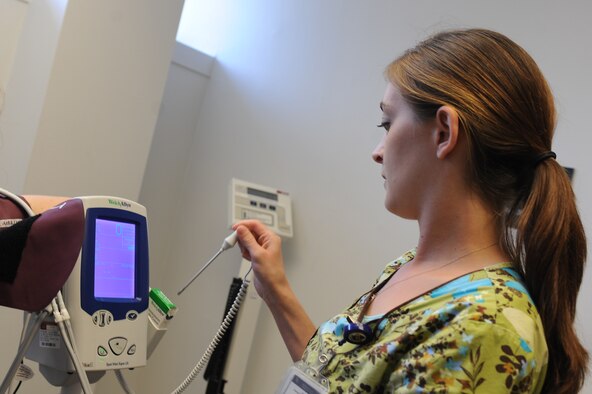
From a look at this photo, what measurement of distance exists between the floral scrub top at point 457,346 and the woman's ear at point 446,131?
0.62 ft

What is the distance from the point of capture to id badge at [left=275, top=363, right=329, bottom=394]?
96 centimetres

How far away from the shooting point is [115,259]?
1.41 m

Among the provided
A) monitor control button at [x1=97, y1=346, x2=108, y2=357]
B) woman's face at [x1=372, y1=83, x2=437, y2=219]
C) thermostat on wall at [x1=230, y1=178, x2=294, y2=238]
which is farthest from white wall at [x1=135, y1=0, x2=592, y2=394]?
monitor control button at [x1=97, y1=346, x2=108, y2=357]

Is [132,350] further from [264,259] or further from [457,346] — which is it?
[457,346]

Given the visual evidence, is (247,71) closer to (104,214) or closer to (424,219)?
(104,214)

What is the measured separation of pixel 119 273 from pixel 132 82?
1335 mm

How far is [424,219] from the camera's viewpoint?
103cm

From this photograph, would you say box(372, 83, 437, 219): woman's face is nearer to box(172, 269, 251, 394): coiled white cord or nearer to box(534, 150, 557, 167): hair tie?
box(534, 150, 557, 167): hair tie

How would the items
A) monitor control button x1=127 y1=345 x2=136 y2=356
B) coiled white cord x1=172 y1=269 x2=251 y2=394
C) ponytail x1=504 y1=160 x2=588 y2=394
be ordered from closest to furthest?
ponytail x1=504 y1=160 x2=588 y2=394
monitor control button x1=127 y1=345 x2=136 y2=356
coiled white cord x1=172 y1=269 x2=251 y2=394

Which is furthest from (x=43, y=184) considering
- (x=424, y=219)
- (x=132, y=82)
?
(x=424, y=219)

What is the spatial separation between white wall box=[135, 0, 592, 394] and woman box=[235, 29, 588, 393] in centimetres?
116

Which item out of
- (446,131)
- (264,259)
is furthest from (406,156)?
(264,259)

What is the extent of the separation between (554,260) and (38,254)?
0.80 m

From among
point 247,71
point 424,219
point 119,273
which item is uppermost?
point 247,71
